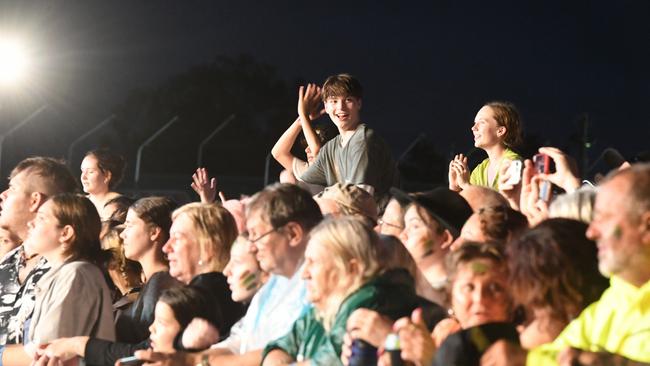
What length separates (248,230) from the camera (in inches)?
186

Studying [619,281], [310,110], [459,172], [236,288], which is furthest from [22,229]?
[619,281]

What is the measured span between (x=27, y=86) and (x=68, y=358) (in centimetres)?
3078

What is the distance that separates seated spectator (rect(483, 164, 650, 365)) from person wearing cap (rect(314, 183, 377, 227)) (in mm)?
2107

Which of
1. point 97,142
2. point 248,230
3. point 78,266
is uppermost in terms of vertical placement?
point 248,230

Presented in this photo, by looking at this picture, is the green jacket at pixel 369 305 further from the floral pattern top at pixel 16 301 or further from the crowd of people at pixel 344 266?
the floral pattern top at pixel 16 301

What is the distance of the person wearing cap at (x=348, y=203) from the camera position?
17.0 ft

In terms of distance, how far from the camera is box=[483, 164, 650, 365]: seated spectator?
2.95 meters

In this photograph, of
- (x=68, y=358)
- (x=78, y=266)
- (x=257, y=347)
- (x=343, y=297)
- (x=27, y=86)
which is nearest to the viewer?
(x=343, y=297)

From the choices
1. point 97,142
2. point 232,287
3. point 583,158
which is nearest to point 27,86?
point 97,142

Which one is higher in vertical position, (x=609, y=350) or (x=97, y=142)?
(x=609, y=350)

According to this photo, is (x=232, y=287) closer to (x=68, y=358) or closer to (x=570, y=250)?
(x=68, y=358)

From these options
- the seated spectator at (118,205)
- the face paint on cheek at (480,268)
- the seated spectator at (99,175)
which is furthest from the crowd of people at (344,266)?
the seated spectator at (99,175)

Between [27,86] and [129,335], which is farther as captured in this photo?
[27,86]

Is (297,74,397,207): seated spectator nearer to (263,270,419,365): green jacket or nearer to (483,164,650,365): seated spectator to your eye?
(263,270,419,365): green jacket
